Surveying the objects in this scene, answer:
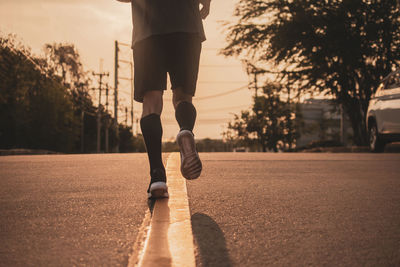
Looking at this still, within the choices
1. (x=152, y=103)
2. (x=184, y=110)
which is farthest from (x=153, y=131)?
(x=184, y=110)

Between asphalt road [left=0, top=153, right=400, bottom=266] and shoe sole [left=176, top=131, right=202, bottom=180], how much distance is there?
186 mm

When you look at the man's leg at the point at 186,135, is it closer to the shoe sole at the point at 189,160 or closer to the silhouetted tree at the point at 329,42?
the shoe sole at the point at 189,160

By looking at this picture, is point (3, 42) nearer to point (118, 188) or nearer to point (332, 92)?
point (332, 92)

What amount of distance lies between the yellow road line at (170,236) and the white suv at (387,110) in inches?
321

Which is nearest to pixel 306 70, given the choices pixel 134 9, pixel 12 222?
pixel 134 9

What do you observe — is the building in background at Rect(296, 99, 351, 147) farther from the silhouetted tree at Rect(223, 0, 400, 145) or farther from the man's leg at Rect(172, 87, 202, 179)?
the man's leg at Rect(172, 87, 202, 179)

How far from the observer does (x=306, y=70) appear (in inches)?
870

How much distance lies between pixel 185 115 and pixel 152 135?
32cm

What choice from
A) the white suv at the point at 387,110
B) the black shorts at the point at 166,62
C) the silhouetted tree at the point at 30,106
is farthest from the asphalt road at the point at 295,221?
the silhouetted tree at the point at 30,106

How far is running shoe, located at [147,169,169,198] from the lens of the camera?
3.47 meters

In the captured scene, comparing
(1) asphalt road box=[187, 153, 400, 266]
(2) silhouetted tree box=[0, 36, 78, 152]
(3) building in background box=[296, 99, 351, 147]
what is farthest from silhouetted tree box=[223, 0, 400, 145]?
(2) silhouetted tree box=[0, 36, 78, 152]

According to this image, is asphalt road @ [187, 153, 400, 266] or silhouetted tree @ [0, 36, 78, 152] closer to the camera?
asphalt road @ [187, 153, 400, 266]

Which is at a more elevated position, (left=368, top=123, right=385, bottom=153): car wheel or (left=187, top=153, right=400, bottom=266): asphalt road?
(left=368, top=123, right=385, bottom=153): car wheel

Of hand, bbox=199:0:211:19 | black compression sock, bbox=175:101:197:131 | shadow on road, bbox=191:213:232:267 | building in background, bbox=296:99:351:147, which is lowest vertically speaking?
shadow on road, bbox=191:213:232:267
